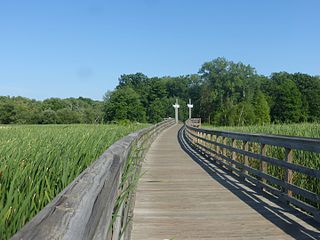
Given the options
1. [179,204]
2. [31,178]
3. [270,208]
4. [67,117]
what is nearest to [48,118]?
[67,117]

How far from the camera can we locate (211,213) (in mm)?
5461

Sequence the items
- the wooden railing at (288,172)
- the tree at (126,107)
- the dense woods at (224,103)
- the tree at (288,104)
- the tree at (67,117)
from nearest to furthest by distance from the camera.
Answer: the wooden railing at (288,172) < the tree at (67,117) < the dense woods at (224,103) < the tree at (288,104) < the tree at (126,107)

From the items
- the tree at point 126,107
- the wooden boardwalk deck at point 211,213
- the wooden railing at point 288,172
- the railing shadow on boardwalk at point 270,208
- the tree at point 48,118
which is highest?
the tree at point 126,107

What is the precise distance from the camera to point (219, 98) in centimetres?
9350

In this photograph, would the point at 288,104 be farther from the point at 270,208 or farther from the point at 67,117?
the point at 270,208

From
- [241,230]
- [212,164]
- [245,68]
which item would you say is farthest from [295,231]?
[245,68]

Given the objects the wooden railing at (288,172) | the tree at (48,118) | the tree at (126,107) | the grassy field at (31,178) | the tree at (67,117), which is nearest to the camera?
the grassy field at (31,178)

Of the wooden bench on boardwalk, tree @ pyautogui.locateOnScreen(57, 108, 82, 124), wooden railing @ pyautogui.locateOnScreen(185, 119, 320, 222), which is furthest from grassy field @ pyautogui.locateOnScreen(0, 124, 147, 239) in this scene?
tree @ pyautogui.locateOnScreen(57, 108, 82, 124)

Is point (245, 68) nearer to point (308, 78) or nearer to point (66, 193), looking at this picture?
point (308, 78)

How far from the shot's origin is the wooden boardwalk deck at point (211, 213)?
14.6ft

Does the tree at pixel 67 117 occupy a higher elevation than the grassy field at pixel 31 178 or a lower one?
higher

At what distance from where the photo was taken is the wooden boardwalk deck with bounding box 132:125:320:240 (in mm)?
4465

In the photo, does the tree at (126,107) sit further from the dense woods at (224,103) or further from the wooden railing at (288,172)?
the wooden railing at (288,172)

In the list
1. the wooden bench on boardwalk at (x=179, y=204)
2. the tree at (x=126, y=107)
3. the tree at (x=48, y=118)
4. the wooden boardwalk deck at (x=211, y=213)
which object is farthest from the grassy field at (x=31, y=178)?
the tree at (x=126, y=107)
